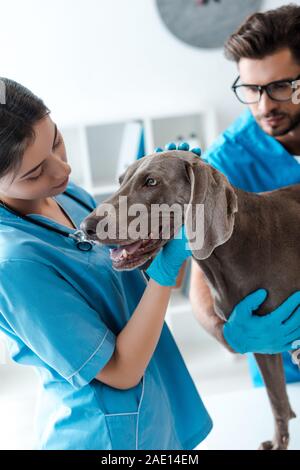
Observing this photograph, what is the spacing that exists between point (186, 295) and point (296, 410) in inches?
67.3

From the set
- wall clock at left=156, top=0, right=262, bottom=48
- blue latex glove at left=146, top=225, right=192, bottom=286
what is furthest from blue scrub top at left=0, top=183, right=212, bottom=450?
wall clock at left=156, top=0, right=262, bottom=48

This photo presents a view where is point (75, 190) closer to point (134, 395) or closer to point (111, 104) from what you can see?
point (134, 395)

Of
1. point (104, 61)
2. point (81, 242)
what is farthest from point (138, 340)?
point (104, 61)

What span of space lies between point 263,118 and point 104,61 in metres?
1.75

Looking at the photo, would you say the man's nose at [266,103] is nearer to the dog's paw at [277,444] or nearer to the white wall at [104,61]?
the dog's paw at [277,444]

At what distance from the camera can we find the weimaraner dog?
0.89 meters

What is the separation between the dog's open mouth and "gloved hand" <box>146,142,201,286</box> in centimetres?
4

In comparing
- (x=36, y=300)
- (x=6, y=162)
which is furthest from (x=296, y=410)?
(x=6, y=162)

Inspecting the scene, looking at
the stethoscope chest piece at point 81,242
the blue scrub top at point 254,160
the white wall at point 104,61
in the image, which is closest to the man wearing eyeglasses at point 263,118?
the blue scrub top at point 254,160

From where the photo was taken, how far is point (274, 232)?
102 centimetres

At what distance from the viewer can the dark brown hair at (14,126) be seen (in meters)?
0.89

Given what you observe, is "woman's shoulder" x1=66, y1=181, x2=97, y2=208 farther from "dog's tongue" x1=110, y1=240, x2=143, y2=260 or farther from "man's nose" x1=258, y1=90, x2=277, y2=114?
"man's nose" x1=258, y1=90, x2=277, y2=114

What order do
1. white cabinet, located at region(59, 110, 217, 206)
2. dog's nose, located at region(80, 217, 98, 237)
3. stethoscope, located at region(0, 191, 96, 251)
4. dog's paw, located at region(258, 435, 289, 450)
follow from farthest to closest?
white cabinet, located at region(59, 110, 217, 206), dog's paw, located at region(258, 435, 289, 450), stethoscope, located at region(0, 191, 96, 251), dog's nose, located at region(80, 217, 98, 237)

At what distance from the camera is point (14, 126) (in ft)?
2.95
